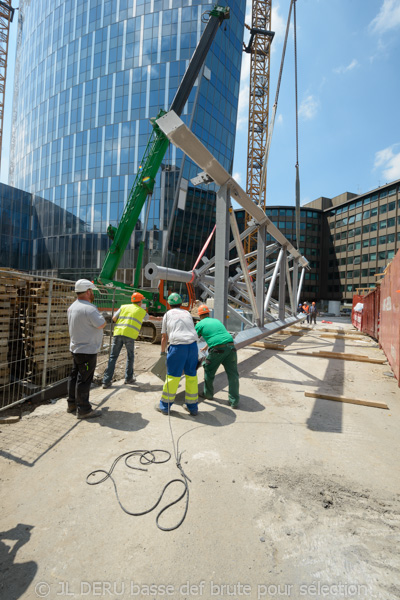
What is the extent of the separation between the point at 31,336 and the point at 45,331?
0.76ft

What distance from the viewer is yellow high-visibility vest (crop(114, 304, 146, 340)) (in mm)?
4879

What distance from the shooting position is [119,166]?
102ft

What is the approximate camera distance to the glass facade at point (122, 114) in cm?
2978

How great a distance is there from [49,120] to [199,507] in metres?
47.1

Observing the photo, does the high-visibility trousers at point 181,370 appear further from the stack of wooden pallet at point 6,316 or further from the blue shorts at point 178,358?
the stack of wooden pallet at point 6,316

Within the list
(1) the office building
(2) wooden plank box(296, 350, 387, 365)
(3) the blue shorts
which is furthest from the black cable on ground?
(1) the office building

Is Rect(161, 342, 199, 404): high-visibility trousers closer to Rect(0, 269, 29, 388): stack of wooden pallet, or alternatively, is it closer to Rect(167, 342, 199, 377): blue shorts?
Rect(167, 342, 199, 377): blue shorts

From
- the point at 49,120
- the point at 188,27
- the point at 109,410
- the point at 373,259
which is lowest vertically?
the point at 109,410

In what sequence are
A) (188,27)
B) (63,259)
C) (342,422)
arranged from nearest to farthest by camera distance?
1. (342,422)
2. (188,27)
3. (63,259)

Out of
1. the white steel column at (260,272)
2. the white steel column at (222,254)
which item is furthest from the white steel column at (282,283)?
the white steel column at (222,254)

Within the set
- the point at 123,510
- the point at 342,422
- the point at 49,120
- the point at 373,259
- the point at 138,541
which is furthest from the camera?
the point at 373,259

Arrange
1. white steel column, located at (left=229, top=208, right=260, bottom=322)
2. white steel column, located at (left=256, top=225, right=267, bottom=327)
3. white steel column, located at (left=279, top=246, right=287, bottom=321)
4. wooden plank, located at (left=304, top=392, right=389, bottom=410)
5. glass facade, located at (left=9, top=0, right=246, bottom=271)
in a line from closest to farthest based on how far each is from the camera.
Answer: wooden plank, located at (left=304, top=392, right=389, bottom=410) < white steel column, located at (left=229, top=208, right=260, bottom=322) < white steel column, located at (left=256, top=225, right=267, bottom=327) < white steel column, located at (left=279, top=246, right=287, bottom=321) < glass facade, located at (left=9, top=0, right=246, bottom=271)

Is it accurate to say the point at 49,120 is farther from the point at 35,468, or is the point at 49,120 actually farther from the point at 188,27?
the point at 35,468

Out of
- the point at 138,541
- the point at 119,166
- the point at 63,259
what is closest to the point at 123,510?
the point at 138,541
